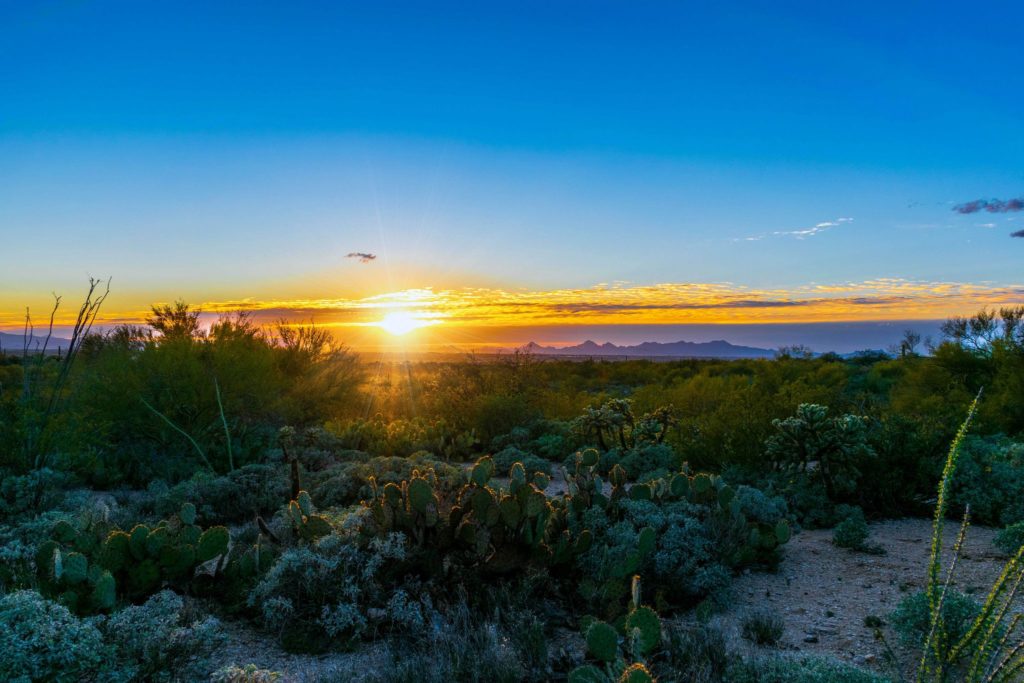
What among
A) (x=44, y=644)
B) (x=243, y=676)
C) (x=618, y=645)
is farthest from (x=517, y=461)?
(x=44, y=644)

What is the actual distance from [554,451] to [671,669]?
332 inches

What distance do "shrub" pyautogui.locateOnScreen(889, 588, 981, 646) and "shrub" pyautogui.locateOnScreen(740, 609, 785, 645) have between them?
0.77 metres

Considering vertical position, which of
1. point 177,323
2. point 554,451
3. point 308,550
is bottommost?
point 554,451

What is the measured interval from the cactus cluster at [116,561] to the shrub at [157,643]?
0.51 m

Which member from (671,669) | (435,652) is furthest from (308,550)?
(671,669)

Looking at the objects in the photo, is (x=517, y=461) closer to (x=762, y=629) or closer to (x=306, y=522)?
(x=306, y=522)

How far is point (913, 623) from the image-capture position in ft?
15.2

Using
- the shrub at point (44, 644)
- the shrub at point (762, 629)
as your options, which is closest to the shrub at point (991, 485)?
the shrub at point (762, 629)

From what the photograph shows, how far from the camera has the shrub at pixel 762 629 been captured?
15.5 ft

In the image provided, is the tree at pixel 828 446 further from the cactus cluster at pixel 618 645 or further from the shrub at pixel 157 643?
the shrub at pixel 157 643

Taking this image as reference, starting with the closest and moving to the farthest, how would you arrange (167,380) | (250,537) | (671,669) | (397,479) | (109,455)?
(671,669), (250,537), (397,479), (109,455), (167,380)

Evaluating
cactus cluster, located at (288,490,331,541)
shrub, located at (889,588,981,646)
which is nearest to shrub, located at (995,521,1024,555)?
shrub, located at (889,588,981,646)

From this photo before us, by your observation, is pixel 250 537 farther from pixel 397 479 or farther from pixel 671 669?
pixel 671 669

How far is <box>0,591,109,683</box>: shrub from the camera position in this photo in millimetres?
3416
